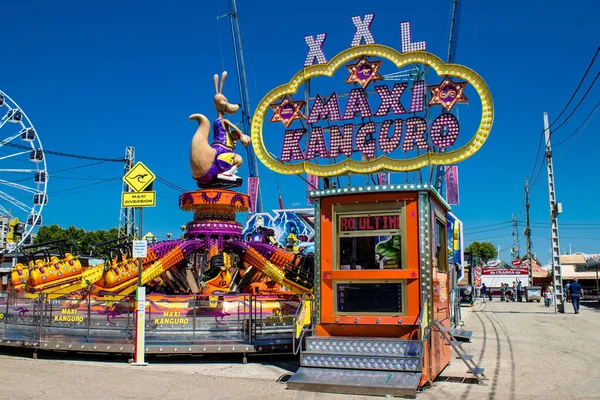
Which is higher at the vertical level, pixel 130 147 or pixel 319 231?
pixel 130 147

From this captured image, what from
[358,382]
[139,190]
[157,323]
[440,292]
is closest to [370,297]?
[358,382]

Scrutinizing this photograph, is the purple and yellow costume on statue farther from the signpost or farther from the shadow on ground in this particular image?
the shadow on ground

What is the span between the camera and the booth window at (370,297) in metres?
8.98

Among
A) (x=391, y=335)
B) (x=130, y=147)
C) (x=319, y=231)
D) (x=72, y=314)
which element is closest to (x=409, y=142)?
(x=319, y=231)

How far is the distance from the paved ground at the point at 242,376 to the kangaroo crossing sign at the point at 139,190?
10.6ft

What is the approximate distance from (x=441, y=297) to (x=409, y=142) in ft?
10.1

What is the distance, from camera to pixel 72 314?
11.9m

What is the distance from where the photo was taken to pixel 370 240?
31.2ft

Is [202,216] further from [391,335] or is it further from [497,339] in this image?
[391,335]

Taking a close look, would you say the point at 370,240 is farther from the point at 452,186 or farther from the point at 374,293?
the point at 452,186

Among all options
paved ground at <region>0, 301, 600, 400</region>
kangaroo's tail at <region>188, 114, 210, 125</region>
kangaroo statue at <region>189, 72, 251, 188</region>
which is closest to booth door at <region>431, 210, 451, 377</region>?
paved ground at <region>0, 301, 600, 400</region>

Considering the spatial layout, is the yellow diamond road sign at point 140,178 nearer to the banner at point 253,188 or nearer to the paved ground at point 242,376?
the paved ground at point 242,376

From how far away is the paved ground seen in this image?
26.6 ft

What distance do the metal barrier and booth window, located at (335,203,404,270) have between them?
8.98 feet
